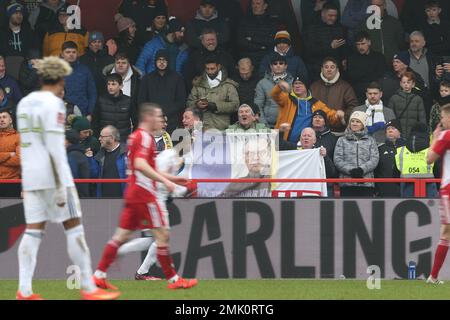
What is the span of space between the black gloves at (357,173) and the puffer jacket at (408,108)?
1.65m

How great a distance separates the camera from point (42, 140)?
10.9 meters

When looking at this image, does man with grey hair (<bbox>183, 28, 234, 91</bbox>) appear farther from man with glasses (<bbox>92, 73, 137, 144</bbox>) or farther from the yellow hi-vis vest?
the yellow hi-vis vest

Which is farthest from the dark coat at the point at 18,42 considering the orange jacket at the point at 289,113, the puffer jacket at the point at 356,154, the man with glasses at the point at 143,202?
the man with glasses at the point at 143,202

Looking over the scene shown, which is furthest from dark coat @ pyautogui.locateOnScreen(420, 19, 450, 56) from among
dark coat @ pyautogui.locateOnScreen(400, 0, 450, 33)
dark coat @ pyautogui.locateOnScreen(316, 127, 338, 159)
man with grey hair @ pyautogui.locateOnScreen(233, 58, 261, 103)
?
dark coat @ pyautogui.locateOnScreen(316, 127, 338, 159)

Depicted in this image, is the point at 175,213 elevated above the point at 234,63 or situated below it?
below

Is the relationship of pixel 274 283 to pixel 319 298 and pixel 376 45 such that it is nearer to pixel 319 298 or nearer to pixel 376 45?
pixel 319 298

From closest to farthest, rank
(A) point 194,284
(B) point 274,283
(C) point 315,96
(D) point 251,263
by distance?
(A) point 194,284 < (B) point 274,283 < (D) point 251,263 < (C) point 315,96

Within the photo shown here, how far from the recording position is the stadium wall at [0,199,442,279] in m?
16.3

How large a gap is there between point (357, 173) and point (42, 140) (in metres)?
6.86

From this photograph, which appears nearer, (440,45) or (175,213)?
(175,213)

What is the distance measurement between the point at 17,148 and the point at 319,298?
6.03 m

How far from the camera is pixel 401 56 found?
62.4ft

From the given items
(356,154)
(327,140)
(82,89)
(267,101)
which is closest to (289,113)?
(267,101)

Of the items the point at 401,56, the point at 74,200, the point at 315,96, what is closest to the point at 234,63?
the point at 315,96
